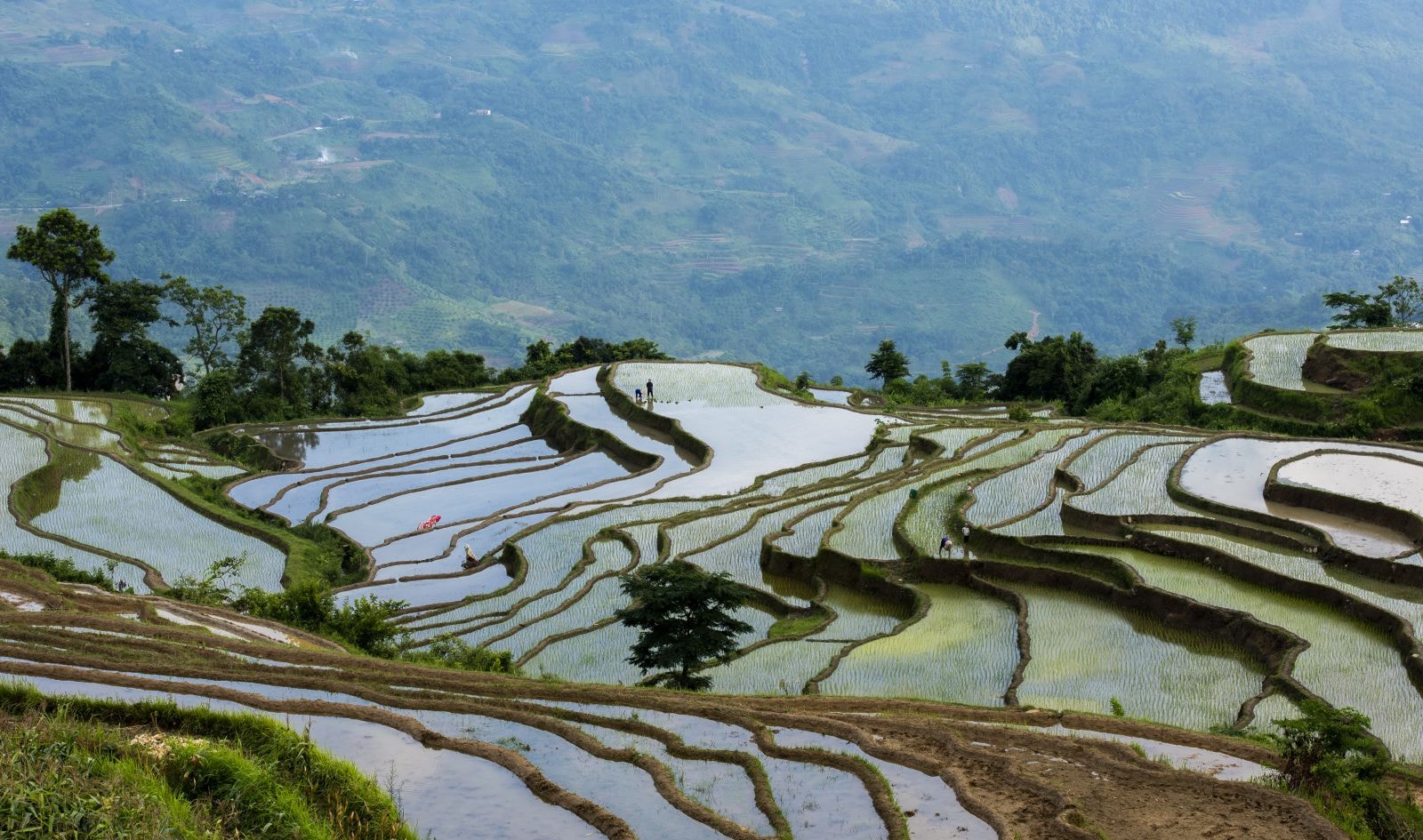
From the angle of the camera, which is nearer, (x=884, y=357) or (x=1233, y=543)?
(x=1233, y=543)

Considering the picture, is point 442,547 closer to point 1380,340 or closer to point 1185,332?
point 1380,340

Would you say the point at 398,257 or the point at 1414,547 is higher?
the point at 398,257

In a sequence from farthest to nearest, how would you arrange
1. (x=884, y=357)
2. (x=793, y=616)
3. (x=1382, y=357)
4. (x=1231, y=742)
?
(x=884, y=357) < (x=1382, y=357) < (x=793, y=616) < (x=1231, y=742)

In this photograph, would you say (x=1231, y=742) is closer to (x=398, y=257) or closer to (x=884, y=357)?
(x=884, y=357)

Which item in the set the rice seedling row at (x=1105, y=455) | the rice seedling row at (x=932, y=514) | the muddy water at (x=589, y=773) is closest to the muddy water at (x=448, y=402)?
the rice seedling row at (x=932, y=514)

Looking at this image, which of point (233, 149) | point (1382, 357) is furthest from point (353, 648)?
point (233, 149)

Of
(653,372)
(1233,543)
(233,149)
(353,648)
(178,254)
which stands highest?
(233,149)

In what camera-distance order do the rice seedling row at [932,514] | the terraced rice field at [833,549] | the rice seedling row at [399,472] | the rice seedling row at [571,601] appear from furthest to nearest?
the rice seedling row at [399,472] → the rice seedling row at [932,514] → the rice seedling row at [571,601] → the terraced rice field at [833,549]

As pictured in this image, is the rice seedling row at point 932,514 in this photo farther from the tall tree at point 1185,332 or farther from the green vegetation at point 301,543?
the tall tree at point 1185,332
